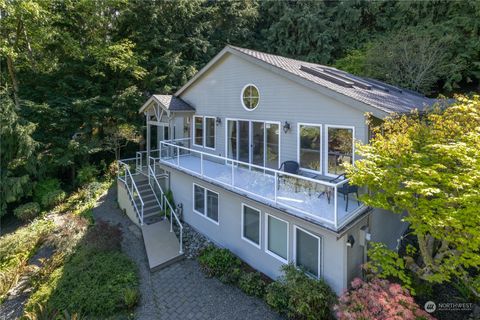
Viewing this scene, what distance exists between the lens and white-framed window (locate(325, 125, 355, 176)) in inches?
355

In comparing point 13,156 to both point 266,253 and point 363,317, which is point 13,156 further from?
point 363,317

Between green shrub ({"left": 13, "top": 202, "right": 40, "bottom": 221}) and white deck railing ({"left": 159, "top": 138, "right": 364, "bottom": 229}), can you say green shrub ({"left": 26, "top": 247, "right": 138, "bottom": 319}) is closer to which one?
white deck railing ({"left": 159, "top": 138, "right": 364, "bottom": 229})

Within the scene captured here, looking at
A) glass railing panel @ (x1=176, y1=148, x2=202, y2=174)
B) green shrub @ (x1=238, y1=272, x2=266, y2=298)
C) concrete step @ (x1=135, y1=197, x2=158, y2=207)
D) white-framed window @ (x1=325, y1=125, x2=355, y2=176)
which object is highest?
white-framed window @ (x1=325, y1=125, x2=355, y2=176)

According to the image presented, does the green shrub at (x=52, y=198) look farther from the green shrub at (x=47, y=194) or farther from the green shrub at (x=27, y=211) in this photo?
the green shrub at (x=27, y=211)

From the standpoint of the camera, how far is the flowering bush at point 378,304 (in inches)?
253

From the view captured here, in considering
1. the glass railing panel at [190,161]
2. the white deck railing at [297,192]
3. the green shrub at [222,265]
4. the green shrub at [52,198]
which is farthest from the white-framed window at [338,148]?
the green shrub at [52,198]

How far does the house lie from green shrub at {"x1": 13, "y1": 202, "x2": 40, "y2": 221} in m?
5.45

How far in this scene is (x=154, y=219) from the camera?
44.8ft

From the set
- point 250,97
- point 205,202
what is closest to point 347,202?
point 250,97

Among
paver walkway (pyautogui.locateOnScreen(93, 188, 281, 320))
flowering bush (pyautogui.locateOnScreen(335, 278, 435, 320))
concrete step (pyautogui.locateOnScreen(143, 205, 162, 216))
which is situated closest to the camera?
flowering bush (pyautogui.locateOnScreen(335, 278, 435, 320))

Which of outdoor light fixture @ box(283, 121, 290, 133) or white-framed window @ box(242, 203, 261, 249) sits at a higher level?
outdoor light fixture @ box(283, 121, 290, 133)

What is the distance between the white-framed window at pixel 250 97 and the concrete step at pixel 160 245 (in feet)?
21.4

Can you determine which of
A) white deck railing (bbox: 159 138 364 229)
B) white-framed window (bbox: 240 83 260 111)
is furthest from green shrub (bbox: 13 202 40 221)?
white-framed window (bbox: 240 83 260 111)

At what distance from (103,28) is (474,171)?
81.1 ft
